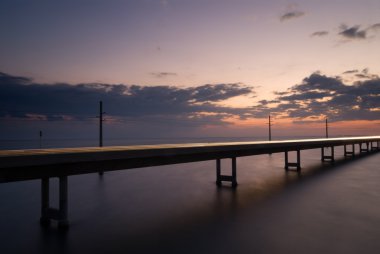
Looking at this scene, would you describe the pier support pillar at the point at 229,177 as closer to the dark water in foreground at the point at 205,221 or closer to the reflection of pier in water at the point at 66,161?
the dark water in foreground at the point at 205,221

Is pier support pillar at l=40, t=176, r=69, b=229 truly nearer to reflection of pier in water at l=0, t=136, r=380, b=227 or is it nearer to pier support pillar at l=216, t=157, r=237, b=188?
reflection of pier in water at l=0, t=136, r=380, b=227

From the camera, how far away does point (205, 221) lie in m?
12.7

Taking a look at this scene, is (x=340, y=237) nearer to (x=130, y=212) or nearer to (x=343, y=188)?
(x=130, y=212)

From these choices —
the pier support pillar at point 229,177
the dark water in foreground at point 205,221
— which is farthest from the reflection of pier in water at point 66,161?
the pier support pillar at point 229,177

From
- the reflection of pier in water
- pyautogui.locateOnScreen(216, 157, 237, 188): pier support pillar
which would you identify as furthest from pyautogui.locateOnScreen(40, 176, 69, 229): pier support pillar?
pyautogui.locateOnScreen(216, 157, 237, 188): pier support pillar

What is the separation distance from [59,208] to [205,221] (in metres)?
5.55

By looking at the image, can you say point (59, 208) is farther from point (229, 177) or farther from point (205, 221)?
point (229, 177)

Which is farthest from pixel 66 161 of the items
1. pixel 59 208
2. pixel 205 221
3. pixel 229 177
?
pixel 229 177

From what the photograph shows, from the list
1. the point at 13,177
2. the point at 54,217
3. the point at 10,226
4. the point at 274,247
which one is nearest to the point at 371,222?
the point at 274,247

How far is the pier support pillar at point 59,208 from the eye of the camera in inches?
427

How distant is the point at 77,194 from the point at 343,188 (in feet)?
58.3

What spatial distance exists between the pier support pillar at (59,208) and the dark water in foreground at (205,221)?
35cm

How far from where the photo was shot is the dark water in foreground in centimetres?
1007

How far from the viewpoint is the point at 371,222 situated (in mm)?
12992
